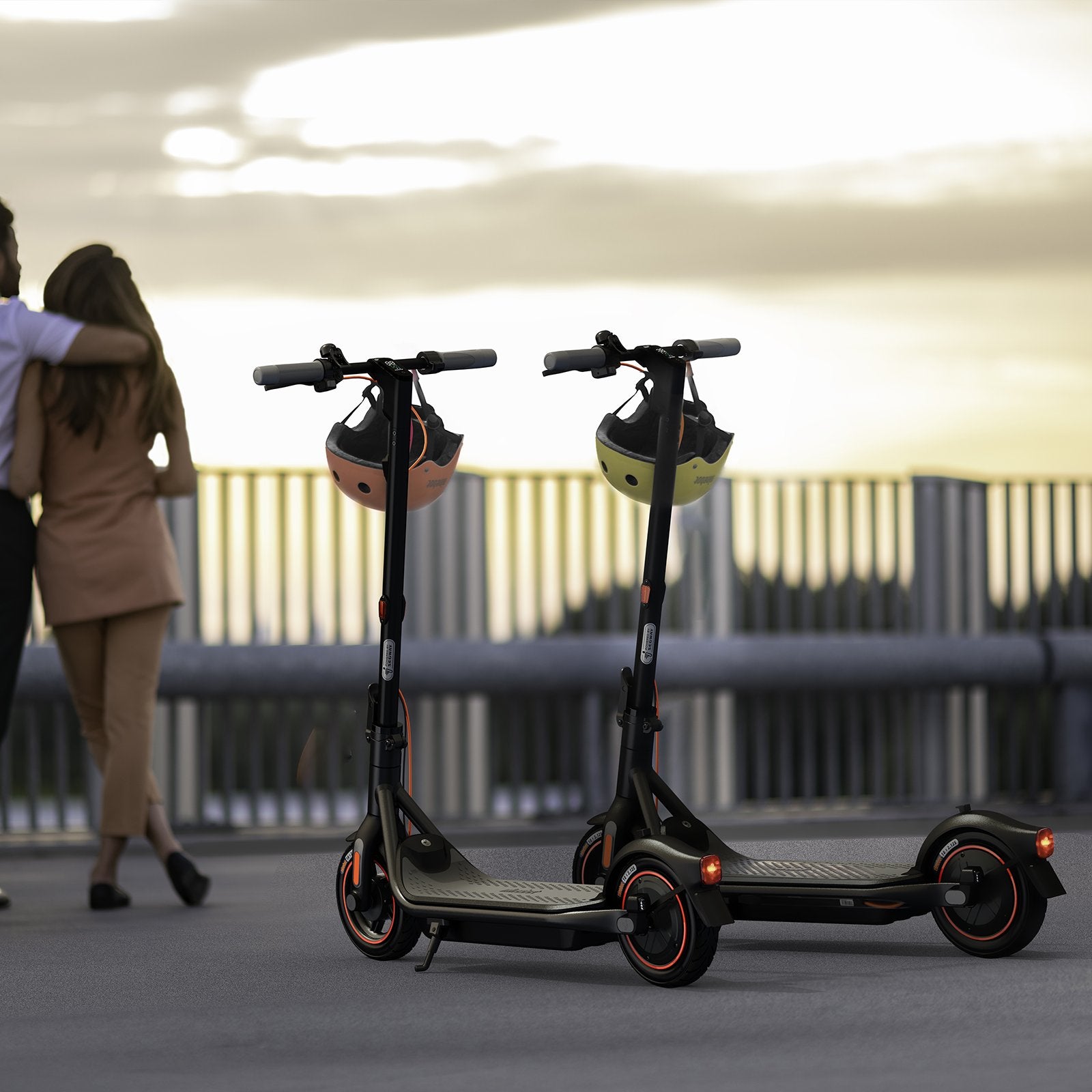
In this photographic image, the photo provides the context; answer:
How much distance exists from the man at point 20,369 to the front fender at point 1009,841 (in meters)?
2.78

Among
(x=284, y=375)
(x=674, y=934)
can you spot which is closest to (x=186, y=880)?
(x=284, y=375)

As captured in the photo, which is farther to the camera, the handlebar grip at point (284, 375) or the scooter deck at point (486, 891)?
the handlebar grip at point (284, 375)

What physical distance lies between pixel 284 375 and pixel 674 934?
174cm

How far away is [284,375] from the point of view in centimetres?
549

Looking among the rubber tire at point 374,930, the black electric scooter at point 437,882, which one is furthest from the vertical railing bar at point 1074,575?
the rubber tire at point 374,930

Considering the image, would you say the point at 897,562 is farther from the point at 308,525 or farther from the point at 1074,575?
the point at 308,525

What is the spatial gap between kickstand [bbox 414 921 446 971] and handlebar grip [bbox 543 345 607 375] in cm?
138

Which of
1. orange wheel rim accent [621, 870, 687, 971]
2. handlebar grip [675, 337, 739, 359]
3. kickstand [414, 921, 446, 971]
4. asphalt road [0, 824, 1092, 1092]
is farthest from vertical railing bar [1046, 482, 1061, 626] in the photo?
orange wheel rim accent [621, 870, 687, 971]

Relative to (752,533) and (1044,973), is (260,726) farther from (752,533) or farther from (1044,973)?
(1044,973)

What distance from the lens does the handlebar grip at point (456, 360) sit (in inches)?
220

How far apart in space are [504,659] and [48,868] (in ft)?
7.35

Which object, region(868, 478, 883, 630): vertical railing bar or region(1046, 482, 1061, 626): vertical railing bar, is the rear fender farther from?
region(1046, 482, 1061, 626): vertical railing bar

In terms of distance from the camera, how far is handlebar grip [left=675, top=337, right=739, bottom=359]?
18.0 feet

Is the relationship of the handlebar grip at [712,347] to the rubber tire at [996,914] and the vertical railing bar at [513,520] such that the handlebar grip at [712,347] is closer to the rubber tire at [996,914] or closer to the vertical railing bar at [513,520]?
the rubber tire at [996,914]
